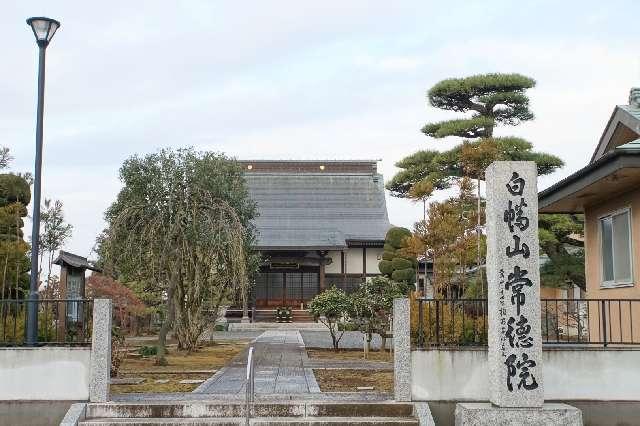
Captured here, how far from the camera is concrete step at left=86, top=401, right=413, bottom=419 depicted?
9305mm

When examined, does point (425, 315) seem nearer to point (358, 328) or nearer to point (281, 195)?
point (358, 328)

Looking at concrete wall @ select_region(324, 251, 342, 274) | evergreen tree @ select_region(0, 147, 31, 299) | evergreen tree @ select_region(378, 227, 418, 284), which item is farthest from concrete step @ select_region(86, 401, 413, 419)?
concrete wall @ select_region(324, 251, 342, 274)

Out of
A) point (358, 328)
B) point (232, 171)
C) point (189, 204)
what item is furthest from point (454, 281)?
point (189, 204)

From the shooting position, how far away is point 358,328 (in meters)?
18.5

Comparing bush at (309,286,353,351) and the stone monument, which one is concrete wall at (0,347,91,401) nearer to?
the stone monument

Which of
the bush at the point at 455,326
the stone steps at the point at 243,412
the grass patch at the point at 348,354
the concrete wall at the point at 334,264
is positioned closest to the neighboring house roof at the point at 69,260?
the grass patch at the point at 348,354

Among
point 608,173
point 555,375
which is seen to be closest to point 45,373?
point 555,375

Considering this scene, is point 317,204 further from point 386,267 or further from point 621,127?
point 621,127

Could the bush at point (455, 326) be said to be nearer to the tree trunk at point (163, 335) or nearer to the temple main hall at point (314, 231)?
the tree trunk at point (163, 335)

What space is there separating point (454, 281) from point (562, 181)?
11581 millimetres

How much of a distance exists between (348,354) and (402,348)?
10.0 m

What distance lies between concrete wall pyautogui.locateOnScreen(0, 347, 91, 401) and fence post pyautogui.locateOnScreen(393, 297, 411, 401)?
14.2 feet

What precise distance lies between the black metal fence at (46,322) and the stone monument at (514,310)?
5648mm

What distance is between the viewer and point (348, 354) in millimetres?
19188
